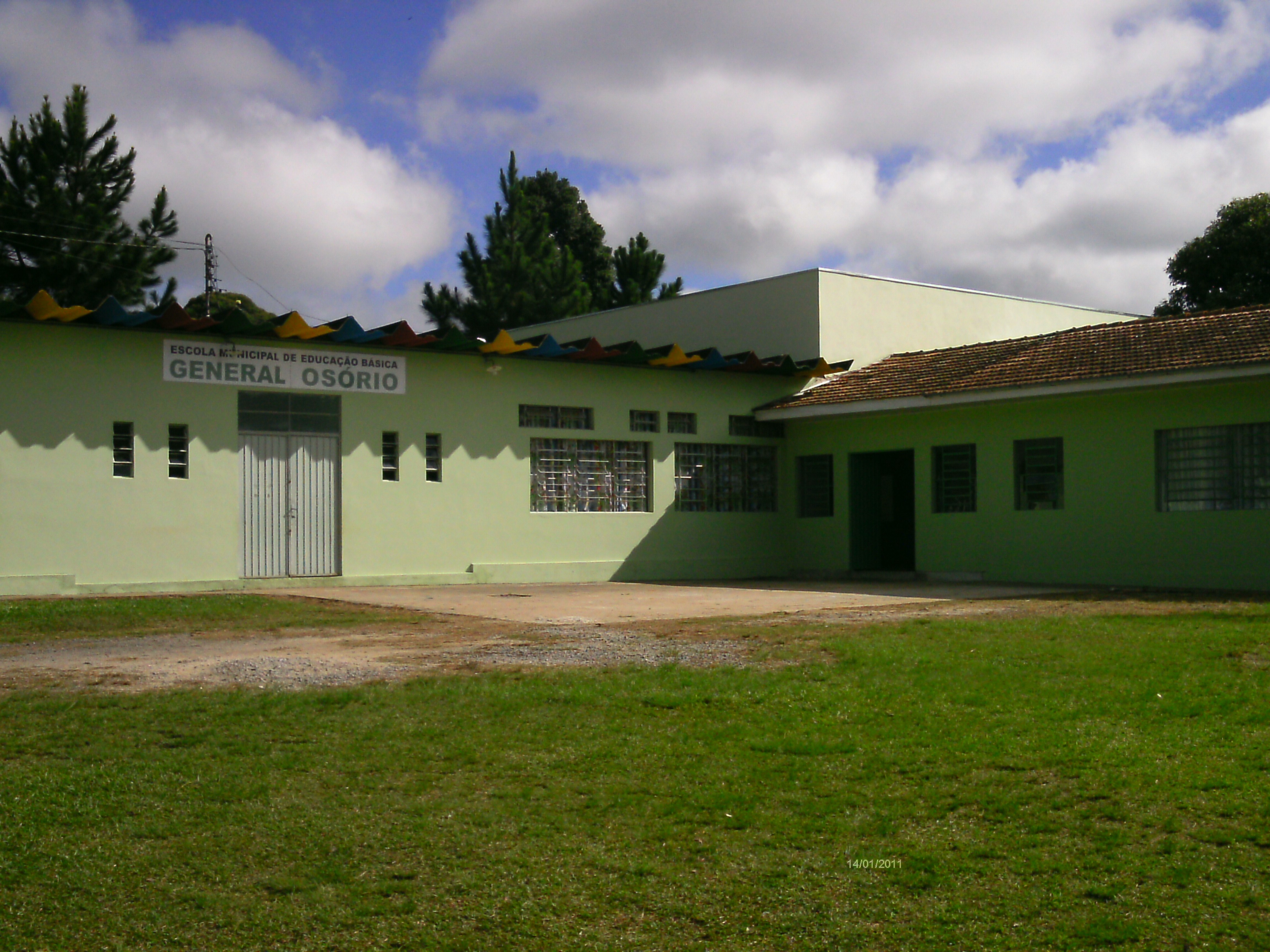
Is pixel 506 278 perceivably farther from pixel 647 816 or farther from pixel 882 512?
pixel 647 816

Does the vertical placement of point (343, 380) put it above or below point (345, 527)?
above

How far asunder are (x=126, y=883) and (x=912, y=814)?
3.19m

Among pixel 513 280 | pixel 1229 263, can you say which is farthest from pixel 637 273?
pixel 1229 263

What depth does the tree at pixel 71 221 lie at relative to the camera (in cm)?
2905

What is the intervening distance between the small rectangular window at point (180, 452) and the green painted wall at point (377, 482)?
0.25 ft

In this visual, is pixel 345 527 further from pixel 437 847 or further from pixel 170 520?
pixel 437 847

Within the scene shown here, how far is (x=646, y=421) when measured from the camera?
21.0 metres

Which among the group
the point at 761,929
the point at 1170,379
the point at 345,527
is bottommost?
the point at 761,929

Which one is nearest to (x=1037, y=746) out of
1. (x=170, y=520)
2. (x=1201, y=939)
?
(x=1201, y=939)

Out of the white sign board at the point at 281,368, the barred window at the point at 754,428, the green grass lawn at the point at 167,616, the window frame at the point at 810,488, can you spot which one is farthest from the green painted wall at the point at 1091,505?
the green grass lawn at the point at 167,616

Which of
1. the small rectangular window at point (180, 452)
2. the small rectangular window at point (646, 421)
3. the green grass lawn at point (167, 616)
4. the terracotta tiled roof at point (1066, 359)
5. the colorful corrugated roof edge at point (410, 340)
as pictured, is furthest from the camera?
the small rectangular window at point (646, 421)

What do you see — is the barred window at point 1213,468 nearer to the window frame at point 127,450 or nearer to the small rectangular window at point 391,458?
the small rectangular window at point 391,458

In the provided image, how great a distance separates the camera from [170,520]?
54.7ft

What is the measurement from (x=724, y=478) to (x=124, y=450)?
976 cm
